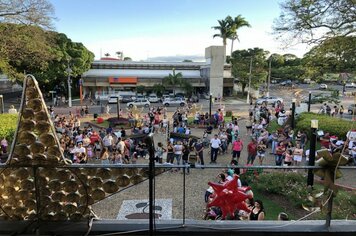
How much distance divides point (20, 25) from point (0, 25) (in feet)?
4.09

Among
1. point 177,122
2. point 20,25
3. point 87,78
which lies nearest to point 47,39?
point 20,25

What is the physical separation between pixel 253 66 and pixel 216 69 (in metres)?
5.44

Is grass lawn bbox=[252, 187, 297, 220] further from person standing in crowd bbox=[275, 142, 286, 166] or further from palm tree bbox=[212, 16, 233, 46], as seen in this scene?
palm tree bbox=[212, 16, 233, 46]

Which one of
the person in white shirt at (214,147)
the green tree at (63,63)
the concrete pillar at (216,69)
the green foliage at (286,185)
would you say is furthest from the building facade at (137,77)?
the green foliage at (286,185)

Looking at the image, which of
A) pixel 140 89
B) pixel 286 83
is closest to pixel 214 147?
pixel 140 89

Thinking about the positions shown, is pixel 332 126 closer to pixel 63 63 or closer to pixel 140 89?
pixel 63 63

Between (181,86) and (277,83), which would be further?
(277,83)

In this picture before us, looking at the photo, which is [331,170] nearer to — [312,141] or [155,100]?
[312,141]

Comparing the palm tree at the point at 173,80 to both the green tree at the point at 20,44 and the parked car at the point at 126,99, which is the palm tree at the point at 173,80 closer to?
the parked car at the point at 126,99

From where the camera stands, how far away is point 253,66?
158 feet

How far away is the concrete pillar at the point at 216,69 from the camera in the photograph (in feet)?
161

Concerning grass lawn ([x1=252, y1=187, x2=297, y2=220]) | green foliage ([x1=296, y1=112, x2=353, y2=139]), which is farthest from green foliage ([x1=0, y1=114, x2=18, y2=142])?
green foliage ([x1=296, y1=112, x2=353, y2=139])

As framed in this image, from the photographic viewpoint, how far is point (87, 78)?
50.8 metres

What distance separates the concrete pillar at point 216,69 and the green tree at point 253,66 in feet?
7.90
